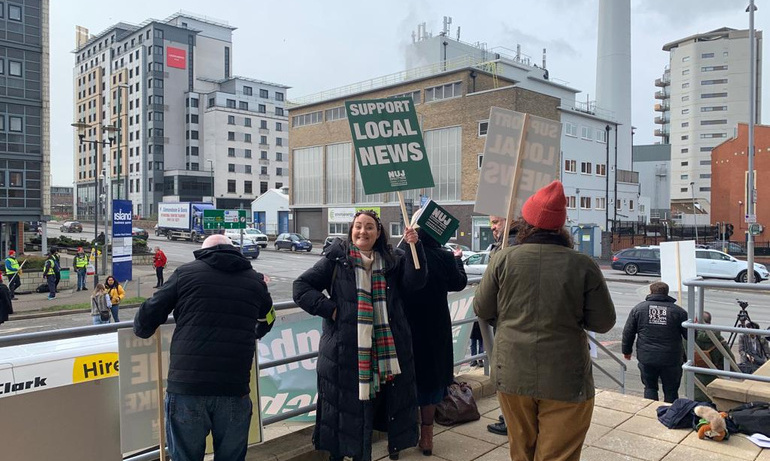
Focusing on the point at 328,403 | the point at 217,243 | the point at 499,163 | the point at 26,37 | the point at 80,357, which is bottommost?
the point at 328,403

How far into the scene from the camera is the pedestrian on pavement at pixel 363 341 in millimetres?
3598

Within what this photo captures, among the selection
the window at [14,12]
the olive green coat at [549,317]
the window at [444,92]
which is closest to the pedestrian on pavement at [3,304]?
the olive green coat at [549,317]

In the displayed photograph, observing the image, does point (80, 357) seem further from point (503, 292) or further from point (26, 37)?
point (26, 37)

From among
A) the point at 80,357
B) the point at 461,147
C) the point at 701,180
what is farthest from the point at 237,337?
the point at 701,180

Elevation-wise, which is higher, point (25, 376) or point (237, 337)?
point (237, 337)

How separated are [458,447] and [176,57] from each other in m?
102

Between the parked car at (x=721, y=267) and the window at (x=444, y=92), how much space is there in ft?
81.6

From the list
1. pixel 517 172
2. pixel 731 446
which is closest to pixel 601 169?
pixel 731 446

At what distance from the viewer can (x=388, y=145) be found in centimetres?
446

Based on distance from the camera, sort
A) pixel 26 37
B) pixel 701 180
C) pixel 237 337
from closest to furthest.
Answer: pixel 237 337, pixel 26 37, pixel 701 180

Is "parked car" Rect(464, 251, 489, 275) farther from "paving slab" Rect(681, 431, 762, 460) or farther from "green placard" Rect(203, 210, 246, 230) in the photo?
"paving slab" Rect(681, 431, 762, 460)

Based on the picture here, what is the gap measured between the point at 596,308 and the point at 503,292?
1.54 ft

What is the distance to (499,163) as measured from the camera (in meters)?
4.46

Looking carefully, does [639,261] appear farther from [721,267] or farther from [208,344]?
[208,344]
